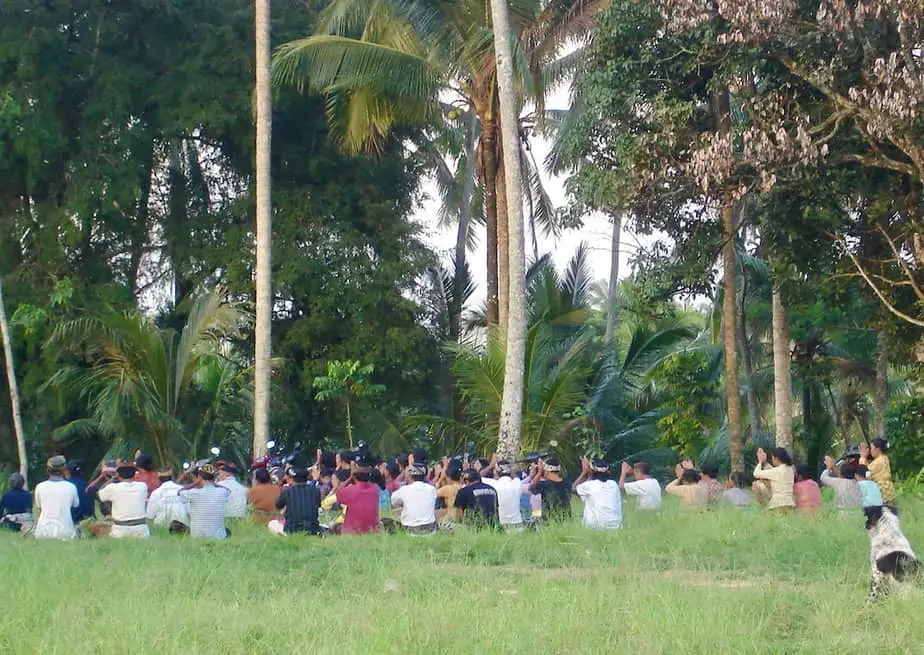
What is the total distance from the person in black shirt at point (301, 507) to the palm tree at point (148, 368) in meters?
7.96

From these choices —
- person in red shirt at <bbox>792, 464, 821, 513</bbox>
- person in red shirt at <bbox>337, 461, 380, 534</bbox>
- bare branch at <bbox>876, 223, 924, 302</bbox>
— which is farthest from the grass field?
bare branch at <bbox>876, 223, 924, 302</bbox>

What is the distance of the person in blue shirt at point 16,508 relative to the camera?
15602mm

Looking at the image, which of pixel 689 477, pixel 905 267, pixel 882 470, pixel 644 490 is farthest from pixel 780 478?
pixel 905 267

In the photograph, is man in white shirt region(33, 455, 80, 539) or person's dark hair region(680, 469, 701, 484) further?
person's dark hair region(680, 469, 701, 484)

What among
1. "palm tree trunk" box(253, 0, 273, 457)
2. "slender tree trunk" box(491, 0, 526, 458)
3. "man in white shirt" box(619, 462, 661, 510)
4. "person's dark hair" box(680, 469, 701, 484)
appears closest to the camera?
"man in white shirt" box(619, 462, 661, 510)

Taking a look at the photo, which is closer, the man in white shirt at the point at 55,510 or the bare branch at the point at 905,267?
the man in white shirt at the point at 55,510

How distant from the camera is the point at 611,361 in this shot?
2495cm

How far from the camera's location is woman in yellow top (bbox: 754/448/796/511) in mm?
16109

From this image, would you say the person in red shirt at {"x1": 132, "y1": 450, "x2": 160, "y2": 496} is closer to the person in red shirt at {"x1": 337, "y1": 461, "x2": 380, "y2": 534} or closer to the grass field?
the grass field

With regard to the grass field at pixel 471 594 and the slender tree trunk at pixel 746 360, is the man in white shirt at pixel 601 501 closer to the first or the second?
the grass field at pixel 471 594

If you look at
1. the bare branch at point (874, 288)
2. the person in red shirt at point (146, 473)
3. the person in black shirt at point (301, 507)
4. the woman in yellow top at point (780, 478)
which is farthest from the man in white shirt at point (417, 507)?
the bare branch at point (874, 288)

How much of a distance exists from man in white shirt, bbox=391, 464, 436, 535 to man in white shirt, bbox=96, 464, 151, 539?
3.00 m

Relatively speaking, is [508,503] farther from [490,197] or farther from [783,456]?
[490,197]

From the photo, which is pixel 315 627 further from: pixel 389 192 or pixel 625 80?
pixel 389 192
